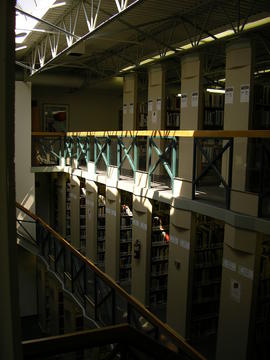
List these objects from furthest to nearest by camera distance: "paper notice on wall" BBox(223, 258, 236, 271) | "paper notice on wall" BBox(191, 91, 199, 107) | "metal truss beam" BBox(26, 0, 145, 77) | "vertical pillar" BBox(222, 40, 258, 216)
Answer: "paper notice on wall" BBox(191, 91, 199, 107), "vertical pillar" BBox(222, 40, 258, 216), "metal truss beam" BBox(26, 0, 145, 77), "paper notice on wall" BBox(223, 258, 236, 271)

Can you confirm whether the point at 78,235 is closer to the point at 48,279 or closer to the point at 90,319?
the point at 48,279

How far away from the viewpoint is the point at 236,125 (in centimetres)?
636

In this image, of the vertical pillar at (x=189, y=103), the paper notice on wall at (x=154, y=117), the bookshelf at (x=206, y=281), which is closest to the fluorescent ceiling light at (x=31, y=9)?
the vertical pillar at (x=189, y=103)

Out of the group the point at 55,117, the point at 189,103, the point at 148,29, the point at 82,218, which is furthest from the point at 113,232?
the point at 55,117

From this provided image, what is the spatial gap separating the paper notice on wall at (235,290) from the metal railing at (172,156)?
0.99 m

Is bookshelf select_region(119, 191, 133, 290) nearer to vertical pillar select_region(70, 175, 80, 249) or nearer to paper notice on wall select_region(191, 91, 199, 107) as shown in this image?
vertical pillar select_region(70, 175, 80, 249)

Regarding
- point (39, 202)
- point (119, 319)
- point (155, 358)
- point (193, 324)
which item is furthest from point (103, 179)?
point (155, 358)

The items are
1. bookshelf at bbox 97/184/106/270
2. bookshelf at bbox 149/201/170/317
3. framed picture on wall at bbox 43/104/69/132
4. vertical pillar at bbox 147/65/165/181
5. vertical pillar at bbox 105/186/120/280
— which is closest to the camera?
bookshelf at bbox 149/201/170/317

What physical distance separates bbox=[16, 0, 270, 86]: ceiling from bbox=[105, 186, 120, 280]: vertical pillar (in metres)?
3.09

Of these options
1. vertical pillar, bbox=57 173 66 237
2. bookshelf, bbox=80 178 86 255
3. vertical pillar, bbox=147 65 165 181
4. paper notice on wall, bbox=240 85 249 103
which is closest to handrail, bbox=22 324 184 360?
paper notice on wall, bbox=240 85 249 103

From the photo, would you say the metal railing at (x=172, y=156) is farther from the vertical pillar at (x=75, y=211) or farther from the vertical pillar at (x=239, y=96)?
the vertical pillar at (x=75, y=211)

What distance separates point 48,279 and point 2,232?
31.3 ft

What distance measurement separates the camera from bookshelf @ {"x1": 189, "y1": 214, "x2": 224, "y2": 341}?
625 centimetres

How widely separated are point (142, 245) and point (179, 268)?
4.11 ft
